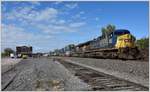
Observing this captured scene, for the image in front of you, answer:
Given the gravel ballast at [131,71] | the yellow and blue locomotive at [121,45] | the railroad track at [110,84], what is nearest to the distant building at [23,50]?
the yellow and blue locomotive at [121,45]

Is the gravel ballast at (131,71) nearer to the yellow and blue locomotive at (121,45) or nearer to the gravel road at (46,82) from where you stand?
the gravel road at (46,82)

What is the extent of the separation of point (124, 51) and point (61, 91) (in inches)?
857

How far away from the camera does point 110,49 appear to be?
34.0m

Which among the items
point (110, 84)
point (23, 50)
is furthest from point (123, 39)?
point (23, 50)

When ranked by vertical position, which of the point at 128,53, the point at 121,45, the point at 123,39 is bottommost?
the point at 128,53

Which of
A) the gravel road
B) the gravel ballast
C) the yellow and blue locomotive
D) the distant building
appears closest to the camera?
the gravel road

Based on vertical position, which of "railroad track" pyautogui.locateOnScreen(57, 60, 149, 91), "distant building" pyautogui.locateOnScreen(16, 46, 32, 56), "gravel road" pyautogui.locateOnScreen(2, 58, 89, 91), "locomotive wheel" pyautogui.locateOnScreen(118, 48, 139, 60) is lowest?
"gravel road" pyautogui.locateOnScreen(2, 58, 89, 91)

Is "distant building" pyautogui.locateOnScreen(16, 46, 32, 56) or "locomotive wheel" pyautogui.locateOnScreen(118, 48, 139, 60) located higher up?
"distant building" pyautogui.locateOnScreen(16, 46, 32, 56)

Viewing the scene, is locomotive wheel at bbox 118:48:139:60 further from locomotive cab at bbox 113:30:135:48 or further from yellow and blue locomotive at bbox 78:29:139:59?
locomotive cab at bbox 113:30:135:48


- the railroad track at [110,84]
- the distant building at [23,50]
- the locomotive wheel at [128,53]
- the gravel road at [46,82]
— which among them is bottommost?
the gravel road at [46,82]

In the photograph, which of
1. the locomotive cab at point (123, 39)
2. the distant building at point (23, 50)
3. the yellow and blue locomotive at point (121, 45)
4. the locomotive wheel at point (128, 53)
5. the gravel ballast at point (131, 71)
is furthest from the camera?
the distant building at point (23, 50)

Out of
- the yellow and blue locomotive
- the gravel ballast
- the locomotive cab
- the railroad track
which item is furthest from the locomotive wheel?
the railroad track

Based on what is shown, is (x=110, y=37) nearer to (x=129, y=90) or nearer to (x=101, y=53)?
(x=101, y=53)

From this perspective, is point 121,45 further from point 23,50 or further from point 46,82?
point 23,50
